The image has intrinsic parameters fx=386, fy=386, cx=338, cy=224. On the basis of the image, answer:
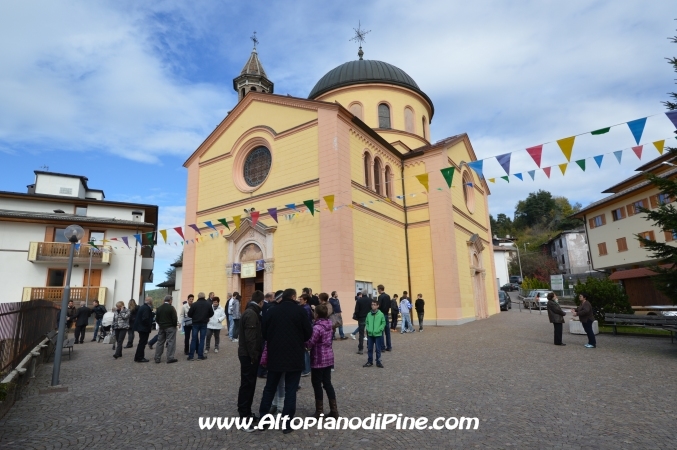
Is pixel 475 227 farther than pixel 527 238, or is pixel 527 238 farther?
pixel 527 238

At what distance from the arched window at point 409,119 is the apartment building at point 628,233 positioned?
14375mm

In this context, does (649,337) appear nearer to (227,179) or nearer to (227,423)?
(227,423)

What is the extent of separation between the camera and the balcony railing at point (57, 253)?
79.7ft

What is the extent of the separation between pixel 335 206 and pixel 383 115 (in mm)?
10910

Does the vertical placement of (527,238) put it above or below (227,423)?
above

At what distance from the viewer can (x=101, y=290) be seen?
24891mm

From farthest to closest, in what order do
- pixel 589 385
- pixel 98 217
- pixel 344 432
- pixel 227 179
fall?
pixel 98 217 < pixel 227 179 < pixel 589 385 < pixel 344 432

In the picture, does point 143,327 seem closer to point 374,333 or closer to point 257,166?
point 374,333

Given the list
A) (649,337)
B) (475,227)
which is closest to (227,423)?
(649,337)

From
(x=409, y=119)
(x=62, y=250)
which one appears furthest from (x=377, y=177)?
(x=62, y=250)

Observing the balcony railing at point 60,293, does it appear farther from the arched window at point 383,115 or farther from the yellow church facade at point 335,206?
the arched window at point 383,115

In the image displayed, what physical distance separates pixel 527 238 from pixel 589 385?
72011 millimetres

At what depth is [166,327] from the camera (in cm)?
966

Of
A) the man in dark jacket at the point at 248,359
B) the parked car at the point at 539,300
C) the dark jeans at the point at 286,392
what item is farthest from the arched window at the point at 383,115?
the dark jeans at the point at 286,392
